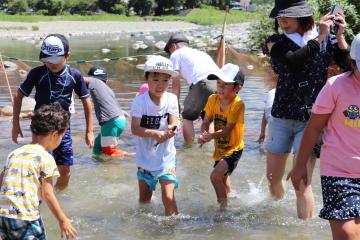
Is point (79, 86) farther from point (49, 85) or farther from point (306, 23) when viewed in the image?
point (306, 23)

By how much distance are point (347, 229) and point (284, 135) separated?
1.44 metres

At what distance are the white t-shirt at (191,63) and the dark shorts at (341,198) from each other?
4.55 m

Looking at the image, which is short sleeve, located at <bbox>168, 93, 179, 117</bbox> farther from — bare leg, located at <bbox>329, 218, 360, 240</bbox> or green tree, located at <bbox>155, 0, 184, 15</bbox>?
green tree, located at <bbox>155, 0, 184, 15</bbox>

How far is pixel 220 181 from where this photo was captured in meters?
5.32

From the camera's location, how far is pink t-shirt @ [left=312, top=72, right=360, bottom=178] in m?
3.39

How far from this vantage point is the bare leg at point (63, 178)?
5685 mm

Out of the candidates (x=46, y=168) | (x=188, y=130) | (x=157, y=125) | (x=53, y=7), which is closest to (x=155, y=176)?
(x=157, y=125)

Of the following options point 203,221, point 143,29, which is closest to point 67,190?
point 203,221

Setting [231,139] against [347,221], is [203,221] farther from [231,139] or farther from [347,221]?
[347,221]

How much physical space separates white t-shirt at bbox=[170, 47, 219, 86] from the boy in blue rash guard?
7.96 feet

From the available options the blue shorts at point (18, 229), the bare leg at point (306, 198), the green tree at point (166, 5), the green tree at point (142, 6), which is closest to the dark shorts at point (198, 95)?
the bare leg at point (306, 198)

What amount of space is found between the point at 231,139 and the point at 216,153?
0.69 ft

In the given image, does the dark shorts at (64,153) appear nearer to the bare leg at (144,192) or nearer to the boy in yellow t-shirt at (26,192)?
the bare leg at (144,192)

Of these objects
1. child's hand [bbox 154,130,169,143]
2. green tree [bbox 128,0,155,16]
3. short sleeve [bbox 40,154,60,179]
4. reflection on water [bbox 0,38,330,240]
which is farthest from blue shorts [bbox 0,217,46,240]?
green tree [bbox 128,0,155,16]
